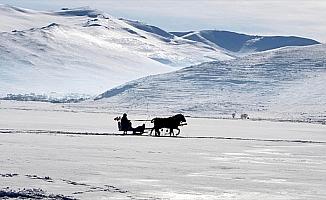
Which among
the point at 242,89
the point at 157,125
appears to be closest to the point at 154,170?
the point at 157,125

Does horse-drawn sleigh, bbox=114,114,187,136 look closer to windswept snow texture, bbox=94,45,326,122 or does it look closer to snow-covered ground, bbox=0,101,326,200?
snow-covered ground, bbox=0,101,326,200

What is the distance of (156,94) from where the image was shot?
167250mm

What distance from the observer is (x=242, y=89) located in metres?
167

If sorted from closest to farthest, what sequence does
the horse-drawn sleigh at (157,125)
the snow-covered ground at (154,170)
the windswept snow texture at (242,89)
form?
1. the snow-covered ground at (154,170)
2. the horse-drawn sleigh at (157,125)
3. the windswept snow texture at (242,89)

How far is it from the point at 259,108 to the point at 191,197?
12548 cm

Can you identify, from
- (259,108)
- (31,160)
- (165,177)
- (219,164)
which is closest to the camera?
(165,177)

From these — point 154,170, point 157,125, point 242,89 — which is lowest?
point 154,170

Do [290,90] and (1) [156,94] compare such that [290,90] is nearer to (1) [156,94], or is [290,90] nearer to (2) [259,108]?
(2) [259,108]

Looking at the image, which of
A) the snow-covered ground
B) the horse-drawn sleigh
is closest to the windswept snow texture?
the horse-drawn sleigh

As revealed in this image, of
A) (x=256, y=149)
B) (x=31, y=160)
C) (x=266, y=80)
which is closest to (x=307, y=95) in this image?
(x=266, y=80)

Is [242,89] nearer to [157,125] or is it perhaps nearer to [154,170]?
[157,125]

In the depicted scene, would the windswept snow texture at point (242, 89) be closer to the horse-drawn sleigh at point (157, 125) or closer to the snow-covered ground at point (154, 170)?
the horse-drawn sleigh at point (157, 125)

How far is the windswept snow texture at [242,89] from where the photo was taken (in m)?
139

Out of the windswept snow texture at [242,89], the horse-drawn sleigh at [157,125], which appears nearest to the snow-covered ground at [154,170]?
the horse-drawn sleigh at [157,125]
